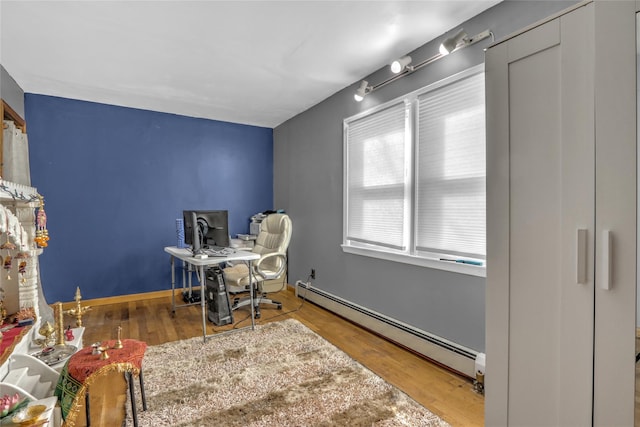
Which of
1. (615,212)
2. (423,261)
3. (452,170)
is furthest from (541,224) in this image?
(423,261)

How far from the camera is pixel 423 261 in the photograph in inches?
99.9

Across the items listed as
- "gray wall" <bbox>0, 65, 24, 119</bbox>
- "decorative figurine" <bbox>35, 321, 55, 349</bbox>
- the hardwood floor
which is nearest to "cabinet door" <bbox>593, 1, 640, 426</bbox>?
the hardwood floor

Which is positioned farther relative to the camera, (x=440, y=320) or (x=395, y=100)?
(x=395, y=100)

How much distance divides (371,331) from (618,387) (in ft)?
7.22

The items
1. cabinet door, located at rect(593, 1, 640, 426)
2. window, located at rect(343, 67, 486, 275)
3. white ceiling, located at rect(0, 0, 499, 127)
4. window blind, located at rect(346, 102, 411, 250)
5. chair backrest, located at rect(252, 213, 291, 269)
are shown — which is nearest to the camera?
cabinet door, located at rect(593, 1, 640, 426)

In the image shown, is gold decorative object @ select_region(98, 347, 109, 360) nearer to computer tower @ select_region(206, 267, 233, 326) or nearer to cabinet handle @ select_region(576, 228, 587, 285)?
computer tower @ select_region(206, 267, 233, 326)

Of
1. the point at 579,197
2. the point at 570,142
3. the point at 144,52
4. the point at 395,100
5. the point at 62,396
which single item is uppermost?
the point at 144,52

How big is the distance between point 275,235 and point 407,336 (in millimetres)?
1833

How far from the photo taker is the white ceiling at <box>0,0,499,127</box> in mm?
2076

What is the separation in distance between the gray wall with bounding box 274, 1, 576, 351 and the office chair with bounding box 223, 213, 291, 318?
53 centimetres

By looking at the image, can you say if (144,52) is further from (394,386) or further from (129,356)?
(394,386)

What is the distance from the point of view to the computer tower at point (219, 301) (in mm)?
3215

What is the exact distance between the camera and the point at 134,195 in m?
4.14

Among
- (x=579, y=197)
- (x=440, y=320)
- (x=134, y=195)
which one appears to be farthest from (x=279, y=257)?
(x=579, y=197)
